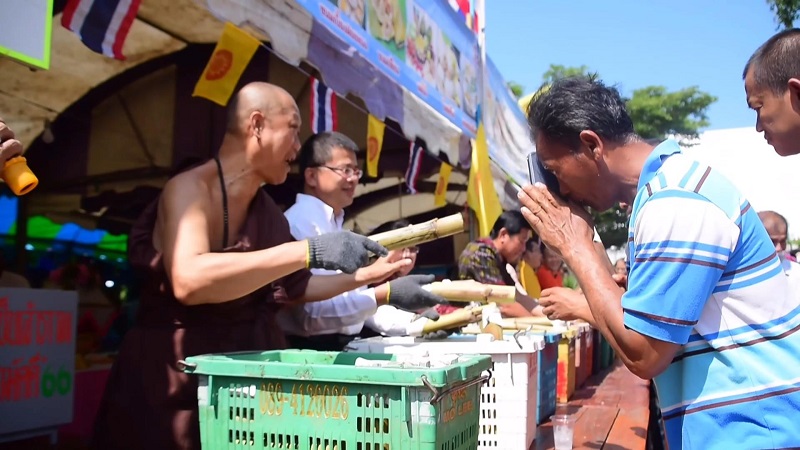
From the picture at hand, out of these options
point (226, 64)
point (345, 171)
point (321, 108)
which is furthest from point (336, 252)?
point (321, 108)

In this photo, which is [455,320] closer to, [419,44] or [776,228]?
[419,44]

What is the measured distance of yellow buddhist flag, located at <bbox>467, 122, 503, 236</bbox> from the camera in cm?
530

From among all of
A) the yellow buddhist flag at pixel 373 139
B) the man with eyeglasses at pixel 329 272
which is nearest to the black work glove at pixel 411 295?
the man with eyeglasses at pixel 329 272

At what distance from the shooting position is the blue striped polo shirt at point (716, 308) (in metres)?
1.13

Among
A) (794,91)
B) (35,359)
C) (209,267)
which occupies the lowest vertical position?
(35,359)

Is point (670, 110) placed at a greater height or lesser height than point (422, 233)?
greater

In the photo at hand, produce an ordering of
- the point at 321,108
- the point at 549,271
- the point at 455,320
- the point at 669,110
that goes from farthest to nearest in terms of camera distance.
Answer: the point at 669,110
the point at 549,271
the point at 321,108
the point at 455,320

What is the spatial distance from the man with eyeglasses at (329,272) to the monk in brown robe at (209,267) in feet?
1.00

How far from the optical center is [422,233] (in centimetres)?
188

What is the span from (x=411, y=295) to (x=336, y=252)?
707mm

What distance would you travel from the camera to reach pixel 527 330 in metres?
2.36

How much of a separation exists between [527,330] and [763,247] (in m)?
1.21

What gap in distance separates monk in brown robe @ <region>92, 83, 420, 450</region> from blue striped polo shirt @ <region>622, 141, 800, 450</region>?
0.70m

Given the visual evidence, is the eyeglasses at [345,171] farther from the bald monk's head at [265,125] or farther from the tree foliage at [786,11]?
the tree foliage at [786,11]
